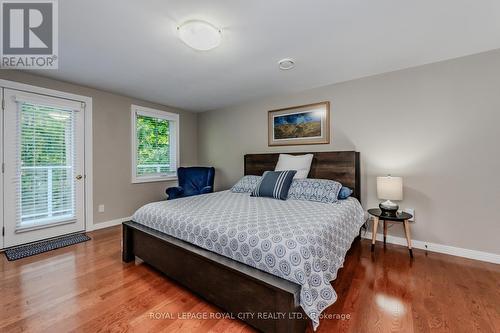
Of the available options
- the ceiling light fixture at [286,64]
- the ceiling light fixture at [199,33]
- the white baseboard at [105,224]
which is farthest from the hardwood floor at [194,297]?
the ceiling light fixture at [286,64]

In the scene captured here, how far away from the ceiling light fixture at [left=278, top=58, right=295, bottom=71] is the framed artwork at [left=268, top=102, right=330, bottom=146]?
94 centimetres

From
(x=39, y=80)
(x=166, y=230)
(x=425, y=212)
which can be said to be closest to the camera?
(x=166, y=230)

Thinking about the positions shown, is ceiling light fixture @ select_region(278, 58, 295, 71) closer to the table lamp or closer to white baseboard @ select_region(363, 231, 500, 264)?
the table lamp

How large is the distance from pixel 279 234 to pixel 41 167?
11.3ft

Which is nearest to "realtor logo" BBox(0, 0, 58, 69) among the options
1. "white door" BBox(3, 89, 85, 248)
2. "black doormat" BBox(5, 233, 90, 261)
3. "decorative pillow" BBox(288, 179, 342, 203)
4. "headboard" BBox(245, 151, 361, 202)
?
"white door" BBox(3, 89, 85, 248)

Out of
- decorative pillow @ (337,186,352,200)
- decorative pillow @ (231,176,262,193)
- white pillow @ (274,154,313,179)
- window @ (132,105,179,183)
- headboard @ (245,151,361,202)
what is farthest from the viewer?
window @ (132,105,179,183)

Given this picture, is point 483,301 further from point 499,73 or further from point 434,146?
point 499,73

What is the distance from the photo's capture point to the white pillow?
3.15 meters

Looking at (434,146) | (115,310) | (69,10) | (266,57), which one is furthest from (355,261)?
(69,10)

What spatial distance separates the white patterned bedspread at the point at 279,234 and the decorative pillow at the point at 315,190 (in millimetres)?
184

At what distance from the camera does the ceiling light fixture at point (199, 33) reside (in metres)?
1.78

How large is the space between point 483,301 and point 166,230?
8.81ft

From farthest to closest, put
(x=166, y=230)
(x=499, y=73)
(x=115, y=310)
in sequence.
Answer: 1. (x=499, y=73)
2. (x=166, y=230)
3. (x=115, y=310)

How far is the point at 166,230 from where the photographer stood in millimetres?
2064
